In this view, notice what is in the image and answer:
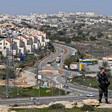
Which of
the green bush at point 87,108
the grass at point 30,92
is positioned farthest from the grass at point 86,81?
the green bush at point 87,108

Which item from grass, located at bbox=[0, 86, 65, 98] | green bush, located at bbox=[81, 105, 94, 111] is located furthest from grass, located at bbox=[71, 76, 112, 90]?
green bush, located at bbox=[81, 105, 94, 111]

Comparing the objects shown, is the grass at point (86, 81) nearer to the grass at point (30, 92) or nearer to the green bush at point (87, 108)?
the grass at point (30, 92)

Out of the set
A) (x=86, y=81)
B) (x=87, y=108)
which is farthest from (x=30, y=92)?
(x=87, y=108)

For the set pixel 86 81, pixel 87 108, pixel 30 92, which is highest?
pixel 86 81

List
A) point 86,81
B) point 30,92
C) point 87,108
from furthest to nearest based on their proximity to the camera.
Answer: point 86,81 < point 30,92 < point 87,108

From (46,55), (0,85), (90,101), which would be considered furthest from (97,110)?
(46,55)

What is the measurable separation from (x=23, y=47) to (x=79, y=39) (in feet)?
118

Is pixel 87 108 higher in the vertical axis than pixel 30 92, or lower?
higher

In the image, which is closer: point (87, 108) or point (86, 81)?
point (87, 108)

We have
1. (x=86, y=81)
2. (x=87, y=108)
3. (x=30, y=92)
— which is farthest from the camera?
(x=86, y=81)

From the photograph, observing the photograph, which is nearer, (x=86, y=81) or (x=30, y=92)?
(x=30, y=92)

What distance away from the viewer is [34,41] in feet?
213

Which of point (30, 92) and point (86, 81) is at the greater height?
point (86, 81)

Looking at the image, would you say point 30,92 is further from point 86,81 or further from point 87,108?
point 87,108
